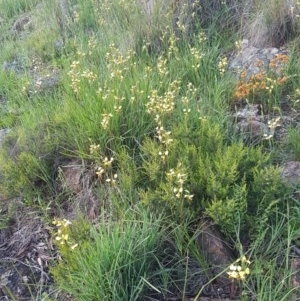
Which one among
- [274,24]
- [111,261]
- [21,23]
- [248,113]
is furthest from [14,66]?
[111,261]

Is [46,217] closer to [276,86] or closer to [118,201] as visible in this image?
[118,201]

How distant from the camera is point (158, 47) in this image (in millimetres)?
4211

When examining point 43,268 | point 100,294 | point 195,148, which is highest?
point 195,148

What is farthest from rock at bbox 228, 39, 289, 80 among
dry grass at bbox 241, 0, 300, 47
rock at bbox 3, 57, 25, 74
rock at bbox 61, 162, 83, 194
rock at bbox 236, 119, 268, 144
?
rock at bbox 3, 57, 25, 74

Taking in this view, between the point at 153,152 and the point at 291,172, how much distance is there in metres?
0.79

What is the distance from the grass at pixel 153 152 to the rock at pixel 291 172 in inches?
2.1

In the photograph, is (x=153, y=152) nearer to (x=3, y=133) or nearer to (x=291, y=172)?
(x=291, y=172)

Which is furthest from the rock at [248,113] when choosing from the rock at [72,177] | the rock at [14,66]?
the rock at [14,66]

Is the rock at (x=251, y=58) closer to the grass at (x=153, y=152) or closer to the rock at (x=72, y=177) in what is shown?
the grass at (x=153, y=152)

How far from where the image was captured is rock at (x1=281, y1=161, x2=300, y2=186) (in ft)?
8.08

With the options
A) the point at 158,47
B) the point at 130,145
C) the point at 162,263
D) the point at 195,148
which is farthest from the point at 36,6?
the point at 162,263

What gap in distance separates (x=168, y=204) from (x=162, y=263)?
30cm

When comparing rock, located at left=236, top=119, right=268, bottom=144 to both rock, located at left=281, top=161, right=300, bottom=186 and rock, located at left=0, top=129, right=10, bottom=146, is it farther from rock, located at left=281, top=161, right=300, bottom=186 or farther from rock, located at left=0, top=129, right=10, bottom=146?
rock, located at left=0, top=129, right=10, bottom=146

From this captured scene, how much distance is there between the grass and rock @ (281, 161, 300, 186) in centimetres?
5
